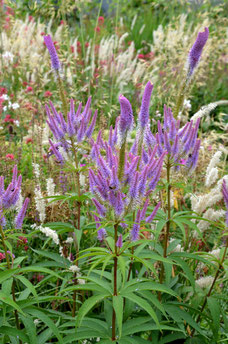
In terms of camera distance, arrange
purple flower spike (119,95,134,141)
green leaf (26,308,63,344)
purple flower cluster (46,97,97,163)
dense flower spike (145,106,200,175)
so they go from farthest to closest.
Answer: purple flower cluster (46,97,97,163) < dense flower spike (145,106,200,175) < green leaf (26,308,63,344) < purple flower spike (119,95,134,141)

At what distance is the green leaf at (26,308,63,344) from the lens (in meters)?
2.09

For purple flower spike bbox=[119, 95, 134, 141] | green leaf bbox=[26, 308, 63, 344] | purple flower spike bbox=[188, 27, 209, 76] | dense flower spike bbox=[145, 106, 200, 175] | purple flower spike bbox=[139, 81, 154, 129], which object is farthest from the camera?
dense flower spike bbox=[145, 106, 200, 175]

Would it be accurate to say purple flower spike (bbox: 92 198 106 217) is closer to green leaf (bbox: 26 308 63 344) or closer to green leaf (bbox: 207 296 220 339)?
green leaf (bbox: 26 308 63 344)

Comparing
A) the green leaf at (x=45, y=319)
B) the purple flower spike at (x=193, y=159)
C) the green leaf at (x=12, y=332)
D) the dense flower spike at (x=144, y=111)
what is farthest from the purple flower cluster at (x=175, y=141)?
the green leaf at (x=12, y=332)

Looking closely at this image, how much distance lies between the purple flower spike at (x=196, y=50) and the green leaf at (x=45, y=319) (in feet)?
4.90

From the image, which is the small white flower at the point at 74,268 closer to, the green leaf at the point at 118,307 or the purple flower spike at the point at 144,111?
the green leaf at the point at 118,307

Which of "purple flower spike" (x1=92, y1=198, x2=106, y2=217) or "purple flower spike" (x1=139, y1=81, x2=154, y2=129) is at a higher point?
"purple flower spike" (x1=139, y1=81, x2=154, y2=129)

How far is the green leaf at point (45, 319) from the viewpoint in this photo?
2086 mm

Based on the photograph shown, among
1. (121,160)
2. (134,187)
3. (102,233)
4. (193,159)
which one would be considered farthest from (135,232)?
(193,159)

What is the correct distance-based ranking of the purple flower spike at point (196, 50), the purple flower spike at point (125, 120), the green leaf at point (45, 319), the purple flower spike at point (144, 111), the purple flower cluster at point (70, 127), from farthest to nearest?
1. the purple flower cluster at point (70, 127)
2. the purple flower spike at point (196, 50)
3. the green leaf at point (45, 319)
4. the purple flower spike at point (144, 111)
5. the purple flower spike at point (125, 120)

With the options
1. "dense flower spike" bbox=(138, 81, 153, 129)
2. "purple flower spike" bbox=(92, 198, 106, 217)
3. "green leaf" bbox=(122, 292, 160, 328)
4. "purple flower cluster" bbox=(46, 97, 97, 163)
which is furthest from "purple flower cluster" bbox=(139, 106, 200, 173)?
"green leaf" bbox=(122, 292, 160, 328)

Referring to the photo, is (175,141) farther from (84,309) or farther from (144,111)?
(84,309)

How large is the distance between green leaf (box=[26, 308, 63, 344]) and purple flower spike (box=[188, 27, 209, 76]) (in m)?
1.49

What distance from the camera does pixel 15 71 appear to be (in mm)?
7961
